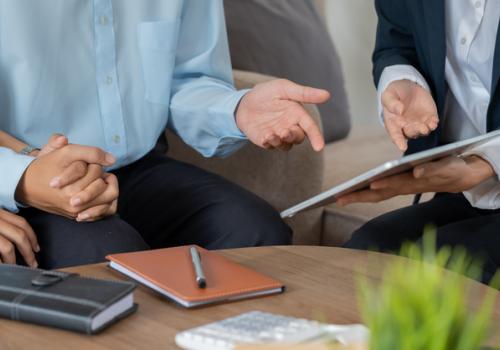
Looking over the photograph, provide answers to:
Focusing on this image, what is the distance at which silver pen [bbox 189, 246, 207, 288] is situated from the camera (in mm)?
1013

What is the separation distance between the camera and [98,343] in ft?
2.88

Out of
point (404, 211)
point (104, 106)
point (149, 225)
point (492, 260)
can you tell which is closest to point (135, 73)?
point (104, 106)

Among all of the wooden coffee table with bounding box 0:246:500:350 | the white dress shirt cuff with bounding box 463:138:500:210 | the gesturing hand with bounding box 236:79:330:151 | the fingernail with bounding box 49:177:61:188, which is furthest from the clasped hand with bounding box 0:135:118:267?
the white dress shirt cuff with bounding box 463:138:500:210

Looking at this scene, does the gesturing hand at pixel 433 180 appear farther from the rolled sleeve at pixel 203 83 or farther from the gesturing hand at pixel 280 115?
the rolled sleeve at pixel 203 83

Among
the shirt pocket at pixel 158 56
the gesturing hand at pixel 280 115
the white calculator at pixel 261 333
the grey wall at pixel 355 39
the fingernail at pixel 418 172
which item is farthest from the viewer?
the grey wall at pixel 355 39

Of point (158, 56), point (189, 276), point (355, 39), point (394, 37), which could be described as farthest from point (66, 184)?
point (355, 39)

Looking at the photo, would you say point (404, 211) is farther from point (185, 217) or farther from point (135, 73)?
point (135, 73)

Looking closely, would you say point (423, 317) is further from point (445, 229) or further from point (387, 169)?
point (445, 229)

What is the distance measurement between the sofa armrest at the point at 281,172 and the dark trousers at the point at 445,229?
15.9 inches

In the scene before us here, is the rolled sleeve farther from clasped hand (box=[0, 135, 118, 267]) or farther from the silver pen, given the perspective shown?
the silver pen

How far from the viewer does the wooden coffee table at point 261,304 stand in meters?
0.89

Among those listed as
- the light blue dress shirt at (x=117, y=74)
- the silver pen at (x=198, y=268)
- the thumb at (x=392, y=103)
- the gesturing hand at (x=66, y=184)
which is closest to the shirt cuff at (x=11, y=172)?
the gesturing hand at (x=66, y=184)

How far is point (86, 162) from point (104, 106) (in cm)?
27

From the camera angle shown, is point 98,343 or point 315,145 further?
point 315,145
